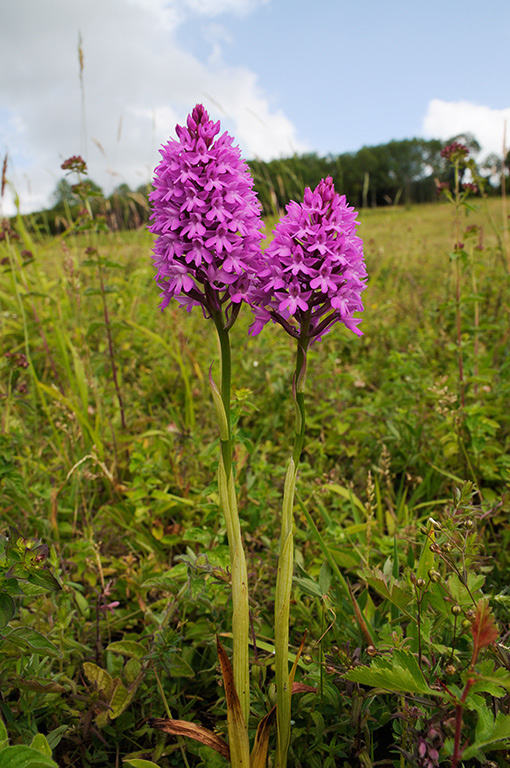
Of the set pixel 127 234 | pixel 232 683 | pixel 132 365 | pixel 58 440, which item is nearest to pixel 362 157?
pixel 127 234

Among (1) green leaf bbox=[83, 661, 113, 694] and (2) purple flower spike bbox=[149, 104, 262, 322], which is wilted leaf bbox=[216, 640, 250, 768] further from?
(2) purple flower spike bbox=[149, 104, 262, 322]

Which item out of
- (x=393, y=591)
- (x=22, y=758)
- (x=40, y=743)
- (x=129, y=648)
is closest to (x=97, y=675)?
(x=129, y=648)

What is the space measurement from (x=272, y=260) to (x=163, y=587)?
1.36 meters

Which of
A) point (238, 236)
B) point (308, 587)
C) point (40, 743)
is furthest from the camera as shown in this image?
point (308, 587)

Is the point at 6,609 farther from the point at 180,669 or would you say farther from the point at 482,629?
the point at 482,629

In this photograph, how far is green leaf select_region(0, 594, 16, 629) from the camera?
137cm

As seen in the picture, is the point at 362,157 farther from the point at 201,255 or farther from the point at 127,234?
the point at 201,255

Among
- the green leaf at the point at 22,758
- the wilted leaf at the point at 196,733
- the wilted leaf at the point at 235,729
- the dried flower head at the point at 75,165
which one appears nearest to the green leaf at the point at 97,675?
the wilted leaf at the point at 196,733

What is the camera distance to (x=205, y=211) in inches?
58.4

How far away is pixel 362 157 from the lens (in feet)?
74.4

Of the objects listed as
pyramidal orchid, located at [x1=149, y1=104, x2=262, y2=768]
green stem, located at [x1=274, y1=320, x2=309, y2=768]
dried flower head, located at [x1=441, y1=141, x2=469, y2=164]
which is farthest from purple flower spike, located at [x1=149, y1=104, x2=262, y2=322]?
dried flower head, located at [x1=441, y1=141, x2=469, y2=164]

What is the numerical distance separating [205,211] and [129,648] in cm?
176

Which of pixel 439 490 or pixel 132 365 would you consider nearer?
pixel 439 490

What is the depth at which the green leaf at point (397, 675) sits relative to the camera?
1184 mm
